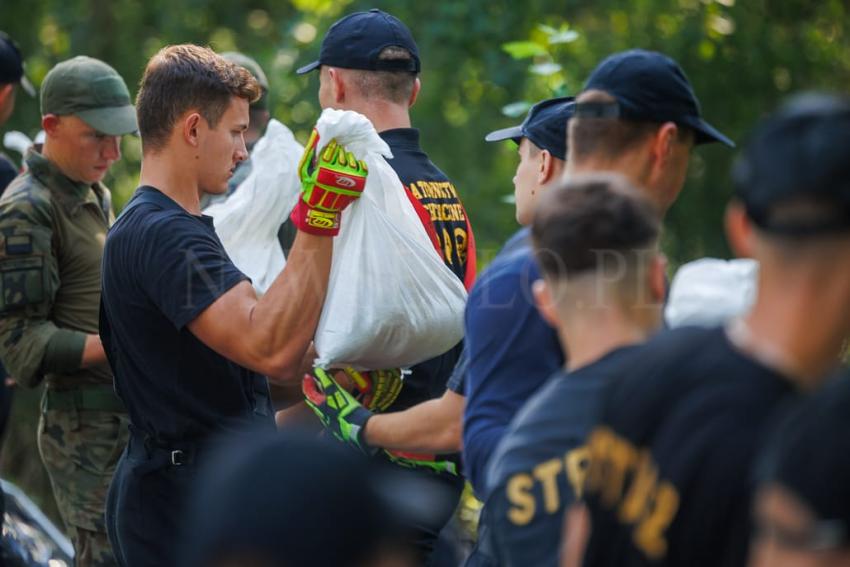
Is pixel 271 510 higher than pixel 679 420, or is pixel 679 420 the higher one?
pixel 271 510

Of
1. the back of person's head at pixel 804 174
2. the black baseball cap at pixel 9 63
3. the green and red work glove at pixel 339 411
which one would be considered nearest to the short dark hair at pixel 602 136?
the back of person's head at pixel 804 174

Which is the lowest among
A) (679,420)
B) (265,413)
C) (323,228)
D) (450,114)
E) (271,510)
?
(450,114)

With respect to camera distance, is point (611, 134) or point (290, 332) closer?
point (611, 134)

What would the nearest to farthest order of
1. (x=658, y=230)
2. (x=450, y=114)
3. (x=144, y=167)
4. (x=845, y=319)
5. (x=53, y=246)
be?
(x=845, y=319)
(x=658, y=230)
(x=144, y=167)
(x=53, y=246)
(x=450, y=114)

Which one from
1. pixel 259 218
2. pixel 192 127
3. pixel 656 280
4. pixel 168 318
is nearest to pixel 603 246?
pixel 656 280

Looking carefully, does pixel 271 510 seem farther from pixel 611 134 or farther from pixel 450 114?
pixel 450 114

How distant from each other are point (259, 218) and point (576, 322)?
2722mm

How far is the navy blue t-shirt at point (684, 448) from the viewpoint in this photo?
2.04 m

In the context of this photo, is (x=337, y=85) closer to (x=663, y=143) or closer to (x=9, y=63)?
(x=663, y=143)

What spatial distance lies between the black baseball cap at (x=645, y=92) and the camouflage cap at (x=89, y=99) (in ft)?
8.62

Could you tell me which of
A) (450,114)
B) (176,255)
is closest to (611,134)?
(176,255)

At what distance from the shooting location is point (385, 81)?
4.66 meters

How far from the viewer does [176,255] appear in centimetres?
375

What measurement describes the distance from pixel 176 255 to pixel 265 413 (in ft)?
2.14
